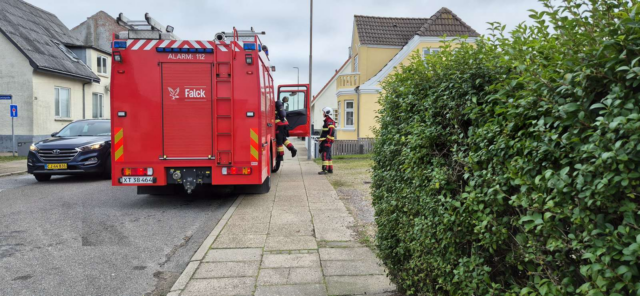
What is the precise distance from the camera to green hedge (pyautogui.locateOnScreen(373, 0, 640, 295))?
1.49 meters

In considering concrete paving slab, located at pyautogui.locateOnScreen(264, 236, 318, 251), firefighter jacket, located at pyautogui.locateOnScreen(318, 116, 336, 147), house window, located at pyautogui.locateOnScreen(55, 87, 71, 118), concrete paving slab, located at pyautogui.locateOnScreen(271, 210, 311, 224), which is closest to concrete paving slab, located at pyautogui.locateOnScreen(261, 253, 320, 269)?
concrete paving slab, located at pyautogui.locateOnScreen(264, 236, 318, 251)

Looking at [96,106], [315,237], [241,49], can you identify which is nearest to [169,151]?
[241,49]

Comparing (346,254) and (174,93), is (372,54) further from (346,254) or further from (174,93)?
(346,254)

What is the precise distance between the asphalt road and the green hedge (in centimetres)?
293

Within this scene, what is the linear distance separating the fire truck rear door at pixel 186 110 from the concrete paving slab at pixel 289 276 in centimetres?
396

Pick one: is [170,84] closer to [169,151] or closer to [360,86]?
[169,151]

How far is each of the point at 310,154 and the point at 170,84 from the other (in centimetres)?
1272

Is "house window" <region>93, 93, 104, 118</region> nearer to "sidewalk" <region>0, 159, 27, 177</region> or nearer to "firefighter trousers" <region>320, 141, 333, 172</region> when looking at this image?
"sidewalk" <region>0, 159, 27, 177</region>

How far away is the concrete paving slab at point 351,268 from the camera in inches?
181

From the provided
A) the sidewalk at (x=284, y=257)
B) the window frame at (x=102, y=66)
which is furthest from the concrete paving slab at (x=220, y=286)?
the window frame at (x=102, y=66)

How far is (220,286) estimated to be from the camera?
434 cm

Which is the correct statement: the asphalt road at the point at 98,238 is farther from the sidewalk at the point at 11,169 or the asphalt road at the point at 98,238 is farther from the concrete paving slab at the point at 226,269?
the sidewalk at the point at 11,169

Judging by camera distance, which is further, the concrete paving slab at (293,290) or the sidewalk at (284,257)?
the sidewalk at (284,257)

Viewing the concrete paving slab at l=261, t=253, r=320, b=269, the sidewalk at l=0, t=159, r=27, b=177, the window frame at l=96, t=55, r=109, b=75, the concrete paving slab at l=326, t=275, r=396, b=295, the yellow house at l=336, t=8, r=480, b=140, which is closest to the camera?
the concrete paving slab at l=326, t=275, r=396, b=295
